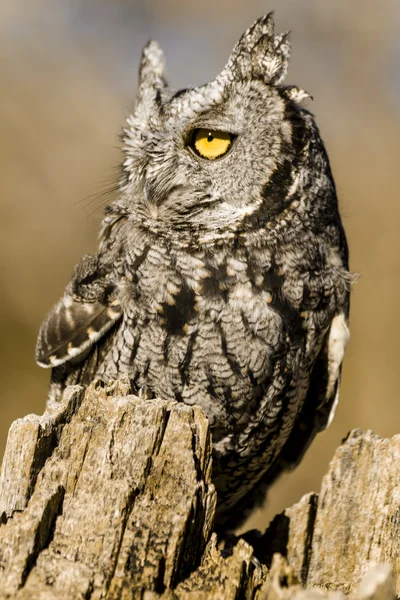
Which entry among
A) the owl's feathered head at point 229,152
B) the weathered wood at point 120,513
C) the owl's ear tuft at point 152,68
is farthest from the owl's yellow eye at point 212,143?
the weathered wood at point 120,513

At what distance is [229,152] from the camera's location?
203cm

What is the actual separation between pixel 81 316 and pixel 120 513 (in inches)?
39.4

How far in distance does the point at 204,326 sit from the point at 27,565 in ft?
3.15

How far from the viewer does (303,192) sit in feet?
6.83

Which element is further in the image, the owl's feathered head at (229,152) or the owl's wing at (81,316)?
the owl's wing at (81,316)

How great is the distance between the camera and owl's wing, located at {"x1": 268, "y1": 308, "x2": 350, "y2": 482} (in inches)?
88.5

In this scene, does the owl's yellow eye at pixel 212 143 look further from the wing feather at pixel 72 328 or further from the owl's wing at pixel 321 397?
the owl's wing at pixel 321 397

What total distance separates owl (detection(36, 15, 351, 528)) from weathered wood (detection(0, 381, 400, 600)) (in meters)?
0.46

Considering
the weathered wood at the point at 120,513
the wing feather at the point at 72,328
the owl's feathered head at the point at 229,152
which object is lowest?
the weathered wood at the point at 120,513

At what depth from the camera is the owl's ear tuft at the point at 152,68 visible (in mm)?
2475

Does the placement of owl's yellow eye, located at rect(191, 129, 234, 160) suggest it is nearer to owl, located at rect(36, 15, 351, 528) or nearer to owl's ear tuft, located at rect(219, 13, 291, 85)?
owl, located at rect(36, 15, 351, 528)

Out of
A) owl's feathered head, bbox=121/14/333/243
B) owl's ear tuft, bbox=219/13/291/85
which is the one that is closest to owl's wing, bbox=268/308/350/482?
owl's feathered head, bbox=121/14/333/243

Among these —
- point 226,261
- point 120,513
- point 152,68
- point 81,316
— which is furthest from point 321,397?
point 152,68

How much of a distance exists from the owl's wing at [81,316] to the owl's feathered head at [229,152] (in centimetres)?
28
